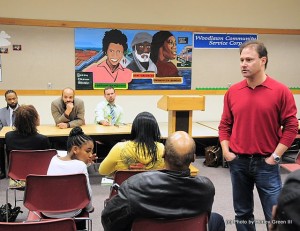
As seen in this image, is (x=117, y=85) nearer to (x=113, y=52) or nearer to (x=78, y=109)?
(x=113, y=52)

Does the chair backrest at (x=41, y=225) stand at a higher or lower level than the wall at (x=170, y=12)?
lower

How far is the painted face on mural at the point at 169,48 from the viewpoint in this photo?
668 cm

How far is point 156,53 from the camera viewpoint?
666 centimetres

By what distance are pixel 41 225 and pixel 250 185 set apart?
1.38 metres

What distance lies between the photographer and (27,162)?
316cm

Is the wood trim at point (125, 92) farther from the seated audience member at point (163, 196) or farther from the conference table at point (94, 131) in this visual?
the seated audience member at point (163, 196)

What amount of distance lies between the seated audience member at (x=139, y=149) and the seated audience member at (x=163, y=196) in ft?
3.42

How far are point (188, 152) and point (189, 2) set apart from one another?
18.3 feet

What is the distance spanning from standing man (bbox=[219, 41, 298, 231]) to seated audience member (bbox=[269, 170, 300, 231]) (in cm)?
133

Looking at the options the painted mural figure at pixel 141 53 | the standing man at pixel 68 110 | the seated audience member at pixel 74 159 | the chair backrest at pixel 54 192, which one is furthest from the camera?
the painted mural figure at pixel 141 53

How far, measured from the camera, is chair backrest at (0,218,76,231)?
154 centimetres

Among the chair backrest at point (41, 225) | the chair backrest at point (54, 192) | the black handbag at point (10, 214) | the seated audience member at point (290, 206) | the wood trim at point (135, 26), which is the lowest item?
the black handbag at point (10, 214)

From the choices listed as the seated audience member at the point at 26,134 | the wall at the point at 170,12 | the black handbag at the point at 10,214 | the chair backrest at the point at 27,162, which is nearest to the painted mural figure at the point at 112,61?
the wall at the point at 170,12

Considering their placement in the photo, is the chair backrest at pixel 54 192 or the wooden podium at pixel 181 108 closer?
the chair backrest at pixel 54 192
